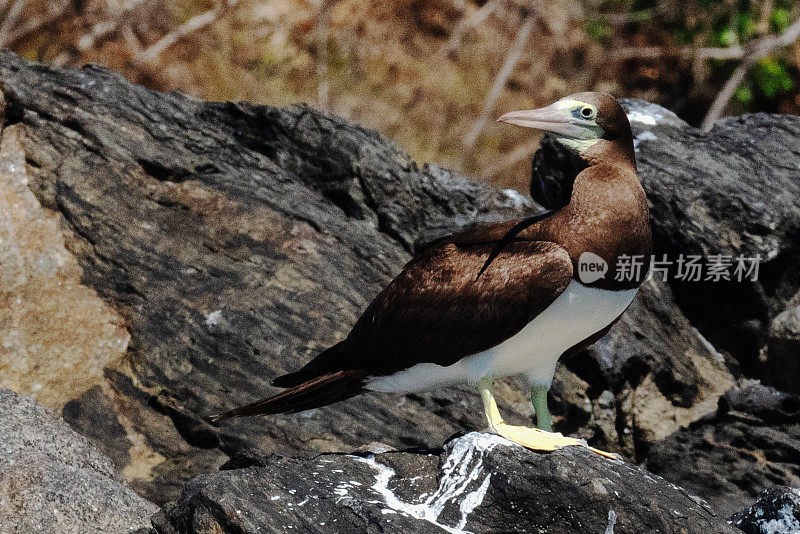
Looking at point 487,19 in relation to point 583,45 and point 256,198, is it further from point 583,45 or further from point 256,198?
point 256,198

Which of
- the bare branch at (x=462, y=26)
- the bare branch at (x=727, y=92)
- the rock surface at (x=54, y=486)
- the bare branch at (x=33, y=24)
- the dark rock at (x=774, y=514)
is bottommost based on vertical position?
the rock surface at (x=54, y=486)

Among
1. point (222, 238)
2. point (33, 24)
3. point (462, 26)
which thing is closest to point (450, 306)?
point (222, 238)

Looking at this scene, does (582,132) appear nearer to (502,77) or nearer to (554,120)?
(554,120)

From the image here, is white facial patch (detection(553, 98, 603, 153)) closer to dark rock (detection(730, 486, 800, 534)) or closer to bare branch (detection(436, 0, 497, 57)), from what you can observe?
dark rock (detection(730, 486, 800, 534))

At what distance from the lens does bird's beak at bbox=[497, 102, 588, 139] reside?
4.64 m

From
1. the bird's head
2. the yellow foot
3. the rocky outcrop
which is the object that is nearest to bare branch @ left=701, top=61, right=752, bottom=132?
the rocky outcrop

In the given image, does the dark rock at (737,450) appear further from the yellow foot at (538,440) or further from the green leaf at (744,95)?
the green leaf at (744,95)

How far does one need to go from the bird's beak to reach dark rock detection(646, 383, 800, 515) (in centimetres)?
244

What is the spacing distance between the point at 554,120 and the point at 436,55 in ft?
35.0

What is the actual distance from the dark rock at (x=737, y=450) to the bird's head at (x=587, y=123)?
2.24 m

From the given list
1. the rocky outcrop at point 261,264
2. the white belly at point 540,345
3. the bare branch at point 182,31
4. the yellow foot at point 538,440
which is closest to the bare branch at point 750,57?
the rocky outcrop at point 261,264

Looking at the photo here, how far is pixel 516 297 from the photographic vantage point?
459 centimetres

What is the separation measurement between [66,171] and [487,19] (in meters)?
9.88

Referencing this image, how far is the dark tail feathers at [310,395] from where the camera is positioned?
5.00 m
